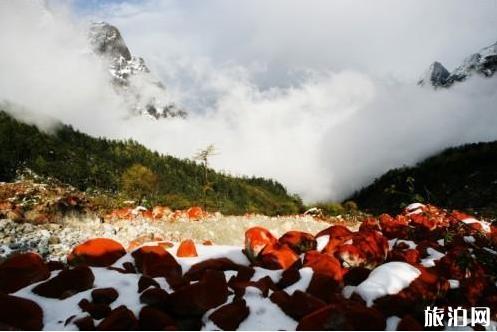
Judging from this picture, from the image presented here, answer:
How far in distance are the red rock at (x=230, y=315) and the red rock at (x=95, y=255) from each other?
2772 millimetres

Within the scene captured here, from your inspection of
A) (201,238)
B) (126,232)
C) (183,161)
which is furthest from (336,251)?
(183,161)

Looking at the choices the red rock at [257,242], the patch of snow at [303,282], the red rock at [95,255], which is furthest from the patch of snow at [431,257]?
the red rock at [95,255]

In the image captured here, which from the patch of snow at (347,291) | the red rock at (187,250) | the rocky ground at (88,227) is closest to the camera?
the patch of snow at (347,291)

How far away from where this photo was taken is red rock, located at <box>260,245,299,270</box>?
7.74 metres

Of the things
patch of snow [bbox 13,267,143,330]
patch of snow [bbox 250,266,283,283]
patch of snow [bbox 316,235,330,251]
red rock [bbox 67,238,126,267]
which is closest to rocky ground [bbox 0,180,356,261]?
red rock [bbox 67,238,126,267]

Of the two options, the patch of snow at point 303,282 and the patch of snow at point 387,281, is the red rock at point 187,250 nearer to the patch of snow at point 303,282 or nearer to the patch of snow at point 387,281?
the patch of snow at point 303,282

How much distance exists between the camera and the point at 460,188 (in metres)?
110

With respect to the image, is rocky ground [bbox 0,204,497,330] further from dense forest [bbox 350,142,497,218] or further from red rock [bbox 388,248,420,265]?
dense forest [bbox 350,142,497,218]

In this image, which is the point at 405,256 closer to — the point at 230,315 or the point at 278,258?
the point at 278,258

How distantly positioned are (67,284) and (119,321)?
1513 mm

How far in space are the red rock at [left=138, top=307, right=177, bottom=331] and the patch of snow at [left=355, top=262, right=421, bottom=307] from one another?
8.30 ft

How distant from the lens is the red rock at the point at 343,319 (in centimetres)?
546

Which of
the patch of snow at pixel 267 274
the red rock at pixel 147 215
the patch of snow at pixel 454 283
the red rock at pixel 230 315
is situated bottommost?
the red rock at pixel 230 315

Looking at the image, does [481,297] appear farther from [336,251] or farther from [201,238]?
[201,238]
